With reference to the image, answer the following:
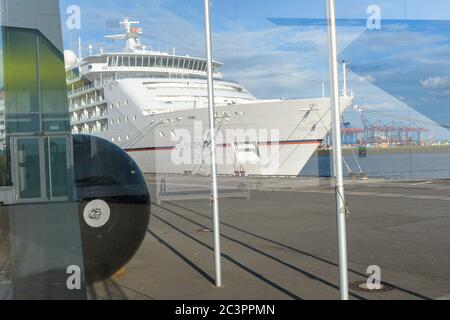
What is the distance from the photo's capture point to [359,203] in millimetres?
13586

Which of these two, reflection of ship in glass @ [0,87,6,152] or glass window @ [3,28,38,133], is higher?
glass window @ [3,28,38,133]

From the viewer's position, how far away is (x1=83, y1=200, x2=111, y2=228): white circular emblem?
5.48 metres

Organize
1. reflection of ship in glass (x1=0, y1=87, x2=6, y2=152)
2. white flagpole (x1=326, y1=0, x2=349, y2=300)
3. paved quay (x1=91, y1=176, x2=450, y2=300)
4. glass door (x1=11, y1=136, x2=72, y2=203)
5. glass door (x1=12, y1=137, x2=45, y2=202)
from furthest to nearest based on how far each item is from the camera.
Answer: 1. reflection of ship in glass (x1=0, y1=87, x2=6, y2=152)
2. glass door (x1=12, y1=137, x2=45, y2=202)
3. glass door (x1=11, y1=136, x2=72, y2=203)
4. paved quay (x1=91, y1=176, x2=450, y2=300)
5. white flagpole (x1=326, y1=0, x2=349, y2=300)

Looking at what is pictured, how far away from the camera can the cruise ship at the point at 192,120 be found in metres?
22.6

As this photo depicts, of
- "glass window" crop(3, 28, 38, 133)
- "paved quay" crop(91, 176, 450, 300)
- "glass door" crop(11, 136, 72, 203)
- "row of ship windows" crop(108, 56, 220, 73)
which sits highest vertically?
"row of ship windows" crop(108, 56, 220, 73)

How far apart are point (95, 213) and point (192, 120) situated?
63.8 feet

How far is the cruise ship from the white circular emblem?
15.1 meters

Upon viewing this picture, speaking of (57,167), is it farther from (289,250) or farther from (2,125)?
(289,250)

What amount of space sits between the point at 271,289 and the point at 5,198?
5.48m

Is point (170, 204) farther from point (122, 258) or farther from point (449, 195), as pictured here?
point (122, 258)

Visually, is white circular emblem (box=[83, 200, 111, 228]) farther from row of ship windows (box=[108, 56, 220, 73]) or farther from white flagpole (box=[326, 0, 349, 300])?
row of ship windows (box=[108, 56, 220, 73])

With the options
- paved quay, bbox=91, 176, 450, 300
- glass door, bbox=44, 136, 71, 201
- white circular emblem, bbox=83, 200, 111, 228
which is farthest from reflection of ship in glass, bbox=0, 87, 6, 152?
white circular emblem, bbox=83, 200, 111, 228

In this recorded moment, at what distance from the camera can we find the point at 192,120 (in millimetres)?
24797
